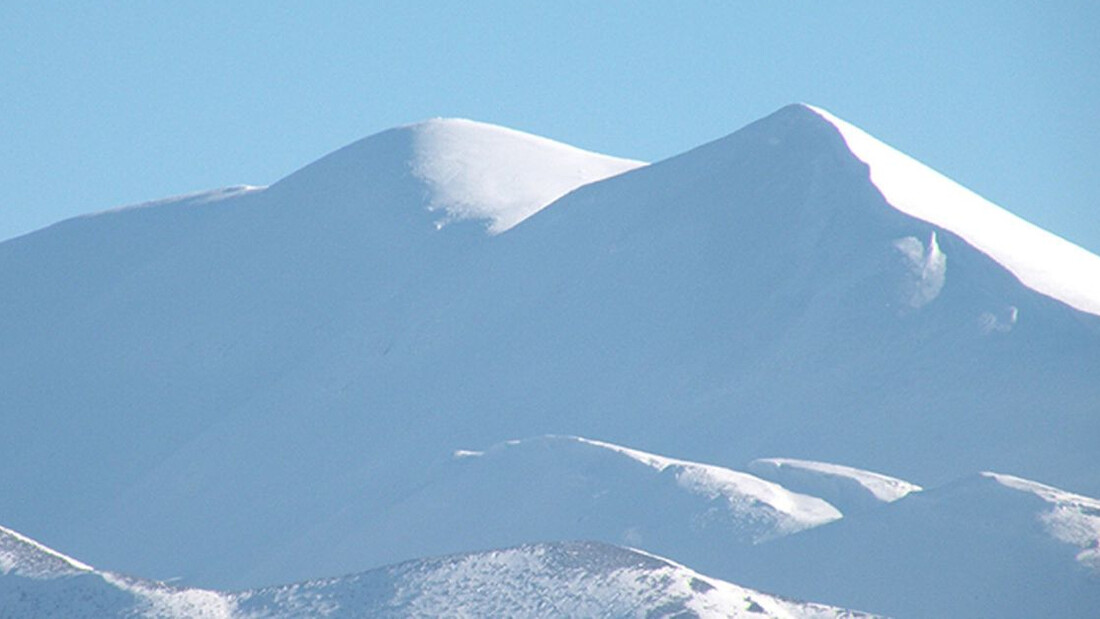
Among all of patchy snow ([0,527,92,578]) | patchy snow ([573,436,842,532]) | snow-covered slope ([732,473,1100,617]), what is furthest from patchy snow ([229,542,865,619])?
patchy snow ([573,436,842,532])

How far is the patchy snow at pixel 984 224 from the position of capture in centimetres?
5288

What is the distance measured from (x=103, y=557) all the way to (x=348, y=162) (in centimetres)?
2492

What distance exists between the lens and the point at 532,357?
2192 inches

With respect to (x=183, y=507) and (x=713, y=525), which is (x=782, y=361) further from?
(x=183, y=507)

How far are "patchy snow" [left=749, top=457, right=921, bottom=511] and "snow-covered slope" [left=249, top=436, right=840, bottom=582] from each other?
54 centimetres

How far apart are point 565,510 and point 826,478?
6111 mm

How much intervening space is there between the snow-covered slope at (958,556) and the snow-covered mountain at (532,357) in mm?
514

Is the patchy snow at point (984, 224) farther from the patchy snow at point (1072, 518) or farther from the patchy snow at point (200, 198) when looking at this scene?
the patchy snow at point (200, 198)

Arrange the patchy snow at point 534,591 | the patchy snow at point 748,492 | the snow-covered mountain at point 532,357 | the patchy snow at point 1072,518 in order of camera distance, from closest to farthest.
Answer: the patchy snow at point 534,591 → the patchy snow at point 1072,518 → the patchy snow at point 748,492 → the snow-covered mountain at point 532,357

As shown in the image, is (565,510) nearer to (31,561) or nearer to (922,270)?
(922,270)

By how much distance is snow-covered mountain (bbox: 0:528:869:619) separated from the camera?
27.1m

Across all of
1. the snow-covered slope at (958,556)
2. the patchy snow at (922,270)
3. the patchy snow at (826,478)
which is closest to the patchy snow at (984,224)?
the patchy snow at (922,270)

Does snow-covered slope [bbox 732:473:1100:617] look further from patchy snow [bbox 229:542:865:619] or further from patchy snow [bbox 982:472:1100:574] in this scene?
patchy snow [bbox 229:542:865:619]

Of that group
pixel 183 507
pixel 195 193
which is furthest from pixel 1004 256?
pixel 195 193
